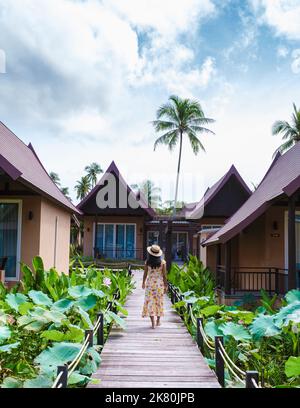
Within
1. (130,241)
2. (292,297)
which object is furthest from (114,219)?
(292,297)

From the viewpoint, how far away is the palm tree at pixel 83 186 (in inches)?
2653

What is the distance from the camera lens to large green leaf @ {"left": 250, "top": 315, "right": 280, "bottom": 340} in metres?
4.74

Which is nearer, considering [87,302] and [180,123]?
[87,302]

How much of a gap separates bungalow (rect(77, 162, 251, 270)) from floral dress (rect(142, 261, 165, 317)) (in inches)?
Answer: 619

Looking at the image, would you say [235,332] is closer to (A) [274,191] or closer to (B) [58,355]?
(B) [58,355]

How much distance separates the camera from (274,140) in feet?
123

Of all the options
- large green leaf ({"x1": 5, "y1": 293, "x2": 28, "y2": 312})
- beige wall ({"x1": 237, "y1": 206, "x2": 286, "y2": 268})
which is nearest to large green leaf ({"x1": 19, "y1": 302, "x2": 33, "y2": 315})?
large green leaf ({"x1": 5, "y1": 293, "x2": 28, "y2": 312})

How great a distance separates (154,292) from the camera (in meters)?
7.61

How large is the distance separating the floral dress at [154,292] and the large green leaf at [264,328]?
278cm

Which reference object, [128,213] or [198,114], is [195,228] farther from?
[198,114]

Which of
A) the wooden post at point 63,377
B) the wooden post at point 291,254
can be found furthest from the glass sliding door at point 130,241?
the wooden post at point 63,377

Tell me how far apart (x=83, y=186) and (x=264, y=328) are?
64.0 metres

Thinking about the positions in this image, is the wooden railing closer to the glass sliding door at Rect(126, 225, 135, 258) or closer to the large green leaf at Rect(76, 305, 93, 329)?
the large green leaf at Rect(76, 305, 93, 329)

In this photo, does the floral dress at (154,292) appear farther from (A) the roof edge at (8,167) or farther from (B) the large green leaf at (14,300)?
(A) the roof edge at (8,167)
